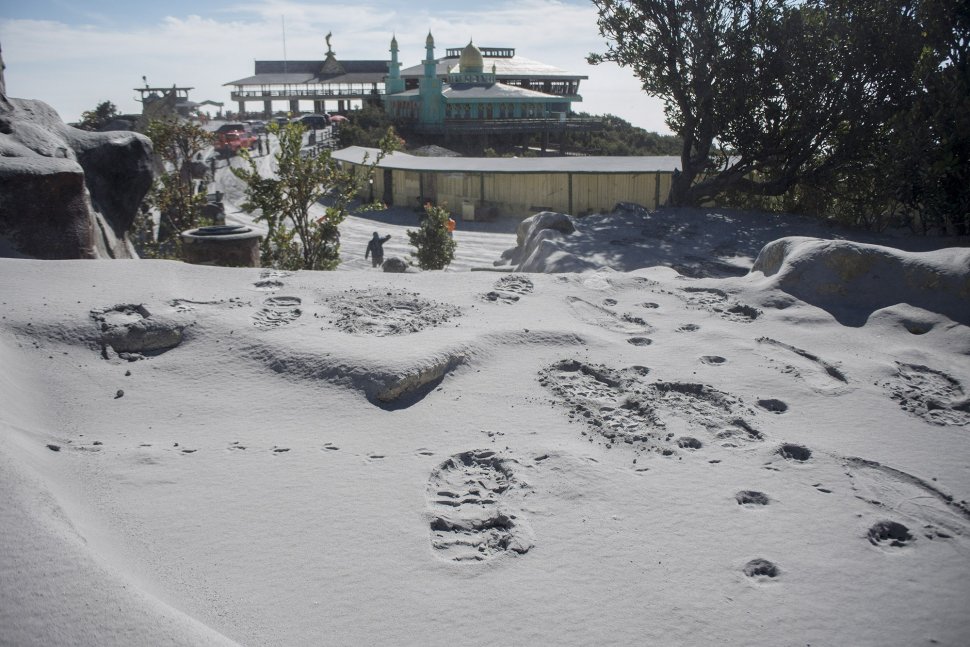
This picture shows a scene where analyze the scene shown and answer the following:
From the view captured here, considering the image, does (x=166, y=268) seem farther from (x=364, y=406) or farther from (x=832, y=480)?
(x=832, y=480)

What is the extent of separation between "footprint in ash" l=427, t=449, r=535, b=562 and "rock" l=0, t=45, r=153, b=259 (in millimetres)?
6215

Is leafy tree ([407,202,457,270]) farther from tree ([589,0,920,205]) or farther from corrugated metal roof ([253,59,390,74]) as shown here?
corrugated metal roof ([253,59,390,74])

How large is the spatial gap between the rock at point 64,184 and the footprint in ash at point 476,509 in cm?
622

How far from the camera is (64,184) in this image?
27.5 ft

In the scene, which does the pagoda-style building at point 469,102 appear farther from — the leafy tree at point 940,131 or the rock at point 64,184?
the rock at point 64,184

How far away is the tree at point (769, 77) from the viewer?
1512cm

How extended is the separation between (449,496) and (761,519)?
171 cm

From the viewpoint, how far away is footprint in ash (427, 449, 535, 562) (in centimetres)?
382

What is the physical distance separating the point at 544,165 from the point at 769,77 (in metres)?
9.77

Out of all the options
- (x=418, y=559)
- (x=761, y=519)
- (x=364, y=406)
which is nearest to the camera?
(x=418, y=559)

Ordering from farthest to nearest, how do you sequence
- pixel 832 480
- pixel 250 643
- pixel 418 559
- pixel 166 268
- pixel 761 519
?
pixel 166 268, pixel 832 480, pixel 761 519, pixel 418 559, pixel 250 643

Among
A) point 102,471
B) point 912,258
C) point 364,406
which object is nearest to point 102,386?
point 102,471

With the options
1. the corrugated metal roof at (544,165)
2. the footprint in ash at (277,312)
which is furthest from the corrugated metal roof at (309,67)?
the footprint in ash at (277,312)

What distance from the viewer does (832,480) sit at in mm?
4508
